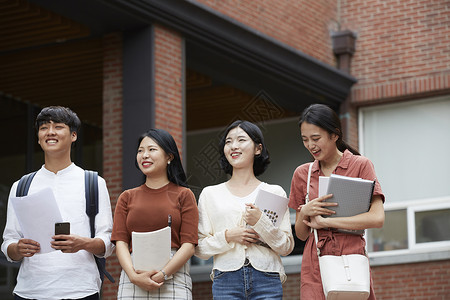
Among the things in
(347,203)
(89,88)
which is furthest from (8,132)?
(347,203)

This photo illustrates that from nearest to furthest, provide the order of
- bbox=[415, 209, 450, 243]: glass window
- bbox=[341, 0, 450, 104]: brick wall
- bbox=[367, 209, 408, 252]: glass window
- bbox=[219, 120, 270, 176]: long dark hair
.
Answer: bbox=[219, 120, 270, 176]: long dark hair, bbox=[415, 209, 450, 243]: glass window, bbox=[367, 209, 408, 252]: glass window, bbox=[341, 0, 450, 104]: brick wall

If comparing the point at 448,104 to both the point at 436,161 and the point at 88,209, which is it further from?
the point at 88,209

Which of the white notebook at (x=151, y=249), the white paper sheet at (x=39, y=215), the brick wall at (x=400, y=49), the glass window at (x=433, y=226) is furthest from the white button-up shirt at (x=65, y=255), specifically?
the brick wall at (x=400, y=49)

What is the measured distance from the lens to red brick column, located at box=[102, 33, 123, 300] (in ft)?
32.2

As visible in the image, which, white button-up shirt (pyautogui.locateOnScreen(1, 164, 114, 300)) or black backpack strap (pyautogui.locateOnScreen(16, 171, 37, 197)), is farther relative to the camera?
black backpack strap (pyautogui.locateOnScreen(16, 171, 37, 197))

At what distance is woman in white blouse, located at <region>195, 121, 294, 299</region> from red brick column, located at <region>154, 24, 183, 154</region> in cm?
415

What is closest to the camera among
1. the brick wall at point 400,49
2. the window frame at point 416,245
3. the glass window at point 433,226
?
the window frame at point 416,245

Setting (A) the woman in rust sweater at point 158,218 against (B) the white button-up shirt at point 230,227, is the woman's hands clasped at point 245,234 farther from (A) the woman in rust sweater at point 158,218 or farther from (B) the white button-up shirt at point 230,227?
(A) the woman in rust sweater at point 158,218

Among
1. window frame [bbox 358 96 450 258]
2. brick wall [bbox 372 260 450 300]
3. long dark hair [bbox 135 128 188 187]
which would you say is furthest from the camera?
window frame [bbox 358 96 450 258]

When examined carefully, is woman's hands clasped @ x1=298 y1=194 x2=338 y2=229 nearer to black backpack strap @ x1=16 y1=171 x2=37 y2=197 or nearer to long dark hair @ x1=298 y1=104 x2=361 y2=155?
long dark hair @ x1=298 y1=104 x2=361 y2=155

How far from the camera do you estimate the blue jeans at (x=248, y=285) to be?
5176mm

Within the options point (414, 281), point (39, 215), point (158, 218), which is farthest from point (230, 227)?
point (414, 281)

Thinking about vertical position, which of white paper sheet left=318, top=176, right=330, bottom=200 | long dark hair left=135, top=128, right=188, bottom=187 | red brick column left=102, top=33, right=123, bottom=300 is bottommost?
white paper sheet left=318, top=176, right=330, bottom=200

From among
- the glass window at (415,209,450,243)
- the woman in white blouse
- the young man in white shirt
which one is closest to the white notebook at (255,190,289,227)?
the woman in white blouse
